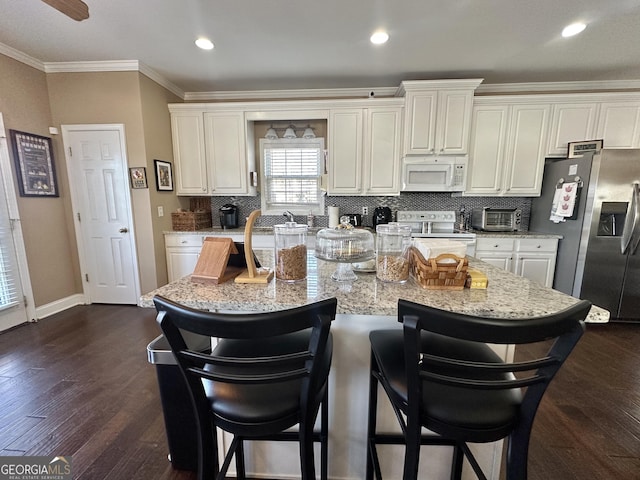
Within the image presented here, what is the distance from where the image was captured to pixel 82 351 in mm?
2375

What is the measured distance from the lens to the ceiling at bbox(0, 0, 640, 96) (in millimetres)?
2105

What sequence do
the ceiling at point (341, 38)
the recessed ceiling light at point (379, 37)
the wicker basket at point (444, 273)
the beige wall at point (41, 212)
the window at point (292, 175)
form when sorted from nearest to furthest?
the wicker basket at point (444, 273) < the ceiling at point (341, 38) < the recessed ceiling light at point (379, 37) < the beige wall at point (41, 212) < the window at point (292, 175)

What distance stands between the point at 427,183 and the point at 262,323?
3.34 meters

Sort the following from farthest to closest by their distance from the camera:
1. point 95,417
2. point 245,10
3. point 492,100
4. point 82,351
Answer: point 492,100 < point 82,351 < point 245,10 < point 95,417

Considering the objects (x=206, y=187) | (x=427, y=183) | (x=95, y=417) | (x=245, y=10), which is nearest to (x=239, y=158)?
(x=206, y=187)

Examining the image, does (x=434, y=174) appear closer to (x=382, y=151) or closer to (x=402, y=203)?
(x=402, y=203)

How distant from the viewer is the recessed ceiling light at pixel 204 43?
8.34 feet

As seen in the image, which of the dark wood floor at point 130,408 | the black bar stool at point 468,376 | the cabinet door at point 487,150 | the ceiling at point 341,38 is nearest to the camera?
the black bar stool at point 468,376

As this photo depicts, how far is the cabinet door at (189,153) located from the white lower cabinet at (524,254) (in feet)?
12.1

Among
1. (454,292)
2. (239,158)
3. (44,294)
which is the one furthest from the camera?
(239,158)

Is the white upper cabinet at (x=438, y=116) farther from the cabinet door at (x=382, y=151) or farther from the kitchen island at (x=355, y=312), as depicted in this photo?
the kitchen island at (x=355, y=312)

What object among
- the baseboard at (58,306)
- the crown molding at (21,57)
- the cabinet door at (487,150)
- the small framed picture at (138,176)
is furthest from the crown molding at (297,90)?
the baseboard at (58,306)

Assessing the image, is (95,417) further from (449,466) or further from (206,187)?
(206,187)

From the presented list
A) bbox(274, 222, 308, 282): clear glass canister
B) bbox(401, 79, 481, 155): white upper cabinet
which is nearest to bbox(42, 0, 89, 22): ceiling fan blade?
bbox(274, 222, 308, 282): clear glass canister
